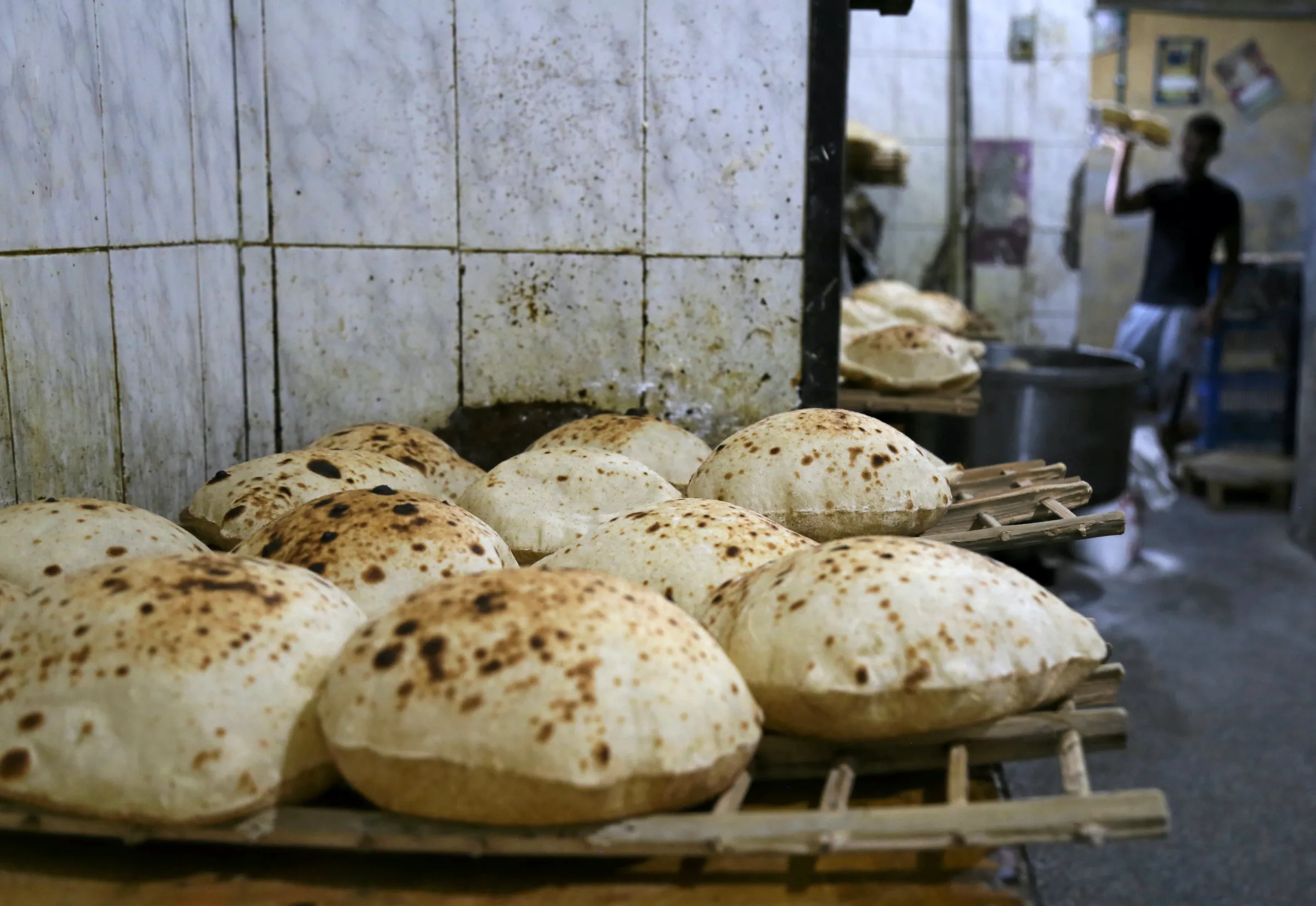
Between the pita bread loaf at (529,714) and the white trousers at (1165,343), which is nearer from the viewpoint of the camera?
the pita bread loaf at (529,714)

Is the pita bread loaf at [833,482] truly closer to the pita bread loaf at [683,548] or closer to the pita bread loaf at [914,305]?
the pita bread loaf at [683,548]

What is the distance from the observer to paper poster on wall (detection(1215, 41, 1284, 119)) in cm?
1123

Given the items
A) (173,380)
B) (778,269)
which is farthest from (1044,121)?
(173,380)

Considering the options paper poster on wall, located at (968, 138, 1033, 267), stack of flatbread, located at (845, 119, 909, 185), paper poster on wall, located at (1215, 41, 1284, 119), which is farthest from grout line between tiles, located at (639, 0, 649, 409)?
paper poster on wall, located at (1215, 41, 1284, 119)

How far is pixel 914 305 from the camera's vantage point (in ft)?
17.6

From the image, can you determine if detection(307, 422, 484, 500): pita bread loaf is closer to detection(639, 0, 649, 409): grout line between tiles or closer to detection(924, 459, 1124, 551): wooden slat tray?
detection(639, 0, 649, 409): grout line between tiles

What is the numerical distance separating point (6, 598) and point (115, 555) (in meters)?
0.20

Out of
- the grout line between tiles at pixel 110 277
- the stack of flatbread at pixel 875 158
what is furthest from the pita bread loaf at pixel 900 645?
the stack of flatbread at pixel 875 158

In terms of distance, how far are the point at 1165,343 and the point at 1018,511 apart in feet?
24.5

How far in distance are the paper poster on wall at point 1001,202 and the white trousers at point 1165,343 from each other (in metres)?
1.36

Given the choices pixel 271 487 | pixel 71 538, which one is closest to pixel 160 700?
pixel 71 538

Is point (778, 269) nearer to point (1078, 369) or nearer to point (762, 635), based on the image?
point (762, 635)

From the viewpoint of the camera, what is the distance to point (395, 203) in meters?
2.86

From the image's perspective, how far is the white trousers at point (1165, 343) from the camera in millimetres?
8797
